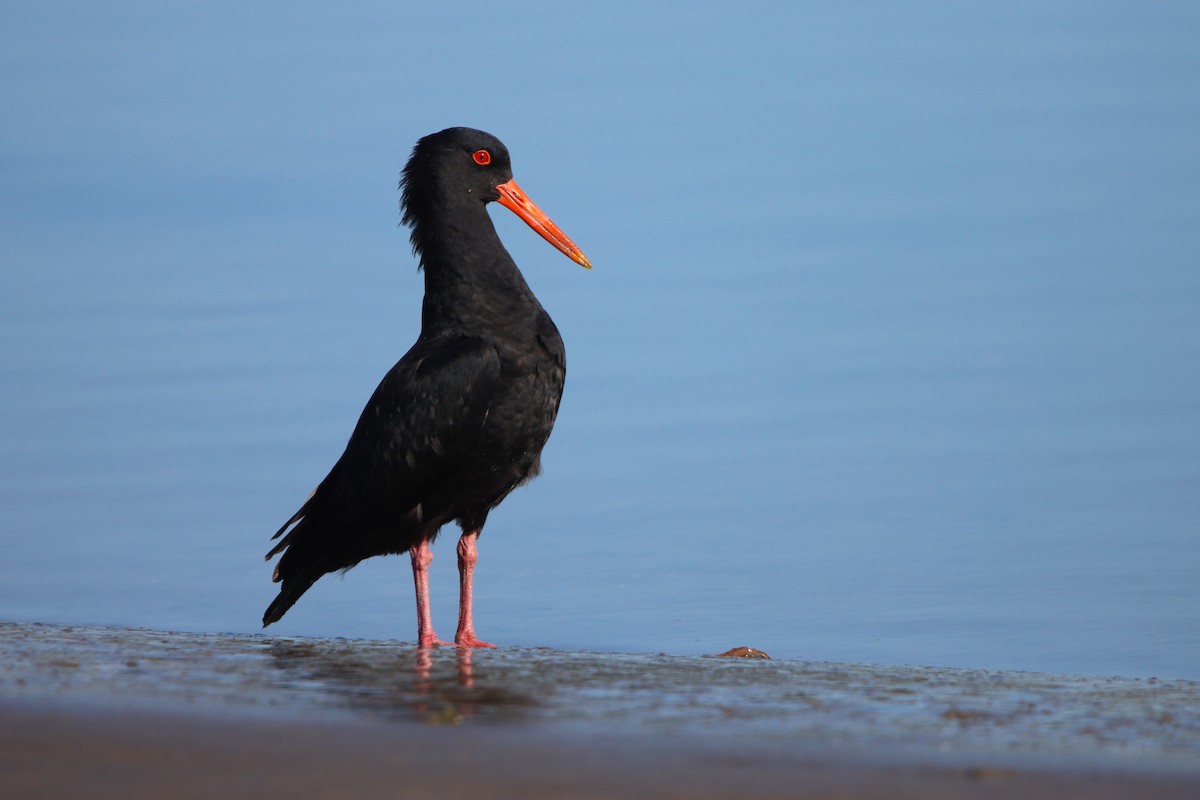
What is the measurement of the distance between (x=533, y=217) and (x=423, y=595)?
2461 millimetres

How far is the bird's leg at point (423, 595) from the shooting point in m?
6.69

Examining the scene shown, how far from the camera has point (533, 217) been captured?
8336 mm

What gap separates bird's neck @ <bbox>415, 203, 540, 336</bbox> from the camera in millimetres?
7148

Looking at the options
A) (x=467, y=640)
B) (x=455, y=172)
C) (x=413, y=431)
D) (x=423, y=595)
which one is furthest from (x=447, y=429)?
(x=455, y=172)

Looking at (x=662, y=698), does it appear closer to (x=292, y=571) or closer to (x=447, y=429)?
(x=447, y=429)

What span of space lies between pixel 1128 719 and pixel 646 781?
6.21 ft

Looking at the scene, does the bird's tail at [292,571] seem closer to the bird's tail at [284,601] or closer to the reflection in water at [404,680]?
the bird's tail at [284,601]

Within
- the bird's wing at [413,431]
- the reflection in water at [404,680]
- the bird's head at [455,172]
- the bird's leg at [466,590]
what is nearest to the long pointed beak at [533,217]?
the bird's head at [455,172]

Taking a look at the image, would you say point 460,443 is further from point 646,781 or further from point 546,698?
point 646,781

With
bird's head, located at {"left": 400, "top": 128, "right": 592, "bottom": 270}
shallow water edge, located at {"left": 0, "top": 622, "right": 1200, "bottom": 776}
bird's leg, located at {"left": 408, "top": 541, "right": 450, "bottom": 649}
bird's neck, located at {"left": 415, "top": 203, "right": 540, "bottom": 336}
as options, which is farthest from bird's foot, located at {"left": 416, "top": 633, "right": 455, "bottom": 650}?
bird's head, located at {"left": 400, "top": 128, "right": 592, "bottom": 270}

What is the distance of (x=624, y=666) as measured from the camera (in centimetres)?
566

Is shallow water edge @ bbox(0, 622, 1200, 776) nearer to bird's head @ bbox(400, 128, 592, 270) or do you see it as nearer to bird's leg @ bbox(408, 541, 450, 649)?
bird's leg @ bbox(408, 541, 450, 649)

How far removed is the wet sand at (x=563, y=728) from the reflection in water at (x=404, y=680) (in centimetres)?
2

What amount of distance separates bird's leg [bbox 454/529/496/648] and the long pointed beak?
5.67 feet
